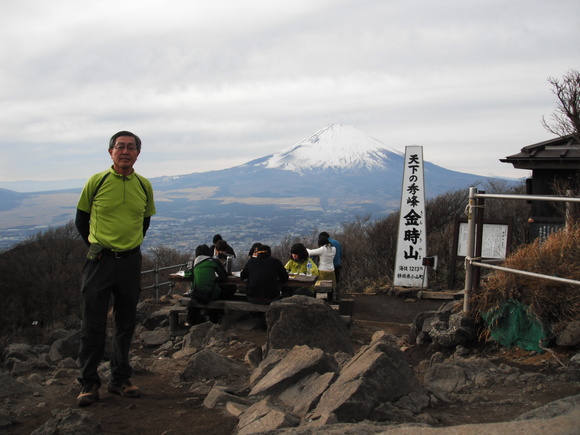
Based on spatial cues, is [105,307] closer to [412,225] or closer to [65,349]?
[65,349]

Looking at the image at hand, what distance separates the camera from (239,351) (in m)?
7.05

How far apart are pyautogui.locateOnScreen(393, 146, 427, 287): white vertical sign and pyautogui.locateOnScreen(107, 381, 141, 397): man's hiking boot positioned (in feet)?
32.2

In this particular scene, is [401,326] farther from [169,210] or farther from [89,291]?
[169,210]

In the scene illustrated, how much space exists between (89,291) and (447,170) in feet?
584

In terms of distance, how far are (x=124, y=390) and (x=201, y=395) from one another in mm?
579

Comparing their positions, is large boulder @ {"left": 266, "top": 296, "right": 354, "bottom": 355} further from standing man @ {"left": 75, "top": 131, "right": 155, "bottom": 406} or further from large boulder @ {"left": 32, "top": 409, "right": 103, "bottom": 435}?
large boulder @ {"left": 32, "top": 409, "right": 103, "bottom": 435}

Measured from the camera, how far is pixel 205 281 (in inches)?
339

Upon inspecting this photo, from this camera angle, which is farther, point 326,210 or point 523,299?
Result: point 326,210

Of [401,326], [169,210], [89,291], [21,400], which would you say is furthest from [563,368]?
[169,210]

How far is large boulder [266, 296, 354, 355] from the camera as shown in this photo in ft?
19.3

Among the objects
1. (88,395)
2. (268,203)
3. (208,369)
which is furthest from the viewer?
(268,203)

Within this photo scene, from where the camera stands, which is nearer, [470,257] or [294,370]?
[294,370]

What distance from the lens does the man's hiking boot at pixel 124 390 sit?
436cm

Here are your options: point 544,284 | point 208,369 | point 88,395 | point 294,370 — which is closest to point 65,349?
point 208,369
